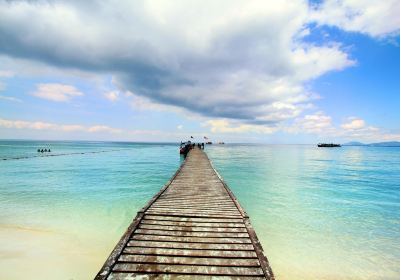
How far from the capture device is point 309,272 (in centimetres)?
886

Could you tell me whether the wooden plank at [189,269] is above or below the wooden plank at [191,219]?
below

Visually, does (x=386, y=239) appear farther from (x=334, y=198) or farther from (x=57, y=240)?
(x=57, y=240)

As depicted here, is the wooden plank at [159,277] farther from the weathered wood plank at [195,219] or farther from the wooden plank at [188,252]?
Result: the weathered wood plank at [195,219]

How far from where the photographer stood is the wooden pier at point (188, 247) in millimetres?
5168

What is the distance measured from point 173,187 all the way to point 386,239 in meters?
A: 11.1

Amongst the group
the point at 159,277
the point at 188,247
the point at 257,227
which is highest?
the point at 188,247

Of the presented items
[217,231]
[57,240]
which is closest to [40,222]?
[57,240]

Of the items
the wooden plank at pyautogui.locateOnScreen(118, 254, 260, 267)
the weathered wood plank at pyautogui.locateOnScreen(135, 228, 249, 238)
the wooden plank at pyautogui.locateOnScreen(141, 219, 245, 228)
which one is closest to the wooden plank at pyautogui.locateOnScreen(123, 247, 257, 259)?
the wooden plank at pyautogui.locateOnScreen(118, 254, 260, 267)

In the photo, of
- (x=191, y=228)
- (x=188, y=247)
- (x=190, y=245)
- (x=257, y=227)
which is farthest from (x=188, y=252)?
(x=257, y=227)

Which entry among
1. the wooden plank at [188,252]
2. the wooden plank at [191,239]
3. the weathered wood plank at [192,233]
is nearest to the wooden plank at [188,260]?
the wooden plank at [188,252]

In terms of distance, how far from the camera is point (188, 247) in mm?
6188

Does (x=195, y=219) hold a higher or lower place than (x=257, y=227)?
higher

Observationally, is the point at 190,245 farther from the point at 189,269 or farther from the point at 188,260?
the point at 189,269

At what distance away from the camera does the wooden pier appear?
5168mm
